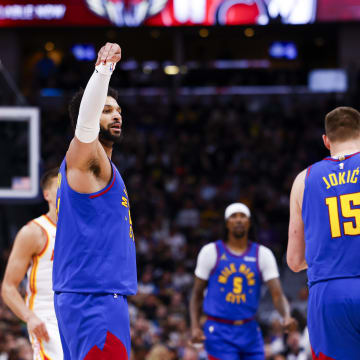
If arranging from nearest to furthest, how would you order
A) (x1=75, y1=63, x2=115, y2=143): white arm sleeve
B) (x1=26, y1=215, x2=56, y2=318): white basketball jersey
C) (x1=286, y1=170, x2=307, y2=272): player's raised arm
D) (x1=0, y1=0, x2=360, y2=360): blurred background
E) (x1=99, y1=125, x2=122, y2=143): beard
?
(x1=75, y1=63, x2=115, y2=143): white arm sleeve, (x1=99, y1=125, x2=122, y2=143): beard, (x1=286, y1=170, x2=307, y2=272): player's raised arm, (x1=26, y1=215, x2=56, y2=318): white basketball jersey, (x1=0, y1=0, x2=360, y2=360): blurred background

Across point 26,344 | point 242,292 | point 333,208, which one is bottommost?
point 26,344

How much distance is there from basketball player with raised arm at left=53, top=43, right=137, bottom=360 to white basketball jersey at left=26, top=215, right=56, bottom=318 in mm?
1697

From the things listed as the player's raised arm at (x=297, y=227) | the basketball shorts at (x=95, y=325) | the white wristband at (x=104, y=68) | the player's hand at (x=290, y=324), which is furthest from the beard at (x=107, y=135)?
the player's hand at (x=290, y=324)

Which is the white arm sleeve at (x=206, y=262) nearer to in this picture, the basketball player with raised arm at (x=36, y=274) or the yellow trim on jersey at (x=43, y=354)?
the basketball player with raised arm at (x=36, y=274)

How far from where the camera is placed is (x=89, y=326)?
432 cm

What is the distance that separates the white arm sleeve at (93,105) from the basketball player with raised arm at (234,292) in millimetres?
4047

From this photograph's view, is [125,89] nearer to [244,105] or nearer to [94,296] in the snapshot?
[244,105]

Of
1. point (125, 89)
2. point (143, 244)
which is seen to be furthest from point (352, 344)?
point (125, 89)

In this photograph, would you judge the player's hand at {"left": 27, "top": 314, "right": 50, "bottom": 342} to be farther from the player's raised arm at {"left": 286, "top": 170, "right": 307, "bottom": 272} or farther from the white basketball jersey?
the player's raised arm at {"left": 286, "top": 170, "right": 307, "bottom": 272}

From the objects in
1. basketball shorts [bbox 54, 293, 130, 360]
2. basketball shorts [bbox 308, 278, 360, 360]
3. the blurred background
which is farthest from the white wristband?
the blurred background

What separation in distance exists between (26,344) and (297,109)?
12.1 meters

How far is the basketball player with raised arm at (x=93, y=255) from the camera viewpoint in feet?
14.1

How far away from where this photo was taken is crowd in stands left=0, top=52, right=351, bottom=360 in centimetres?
1422

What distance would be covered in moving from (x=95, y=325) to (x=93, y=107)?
1200 mm
